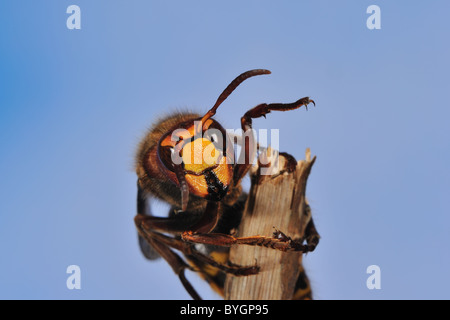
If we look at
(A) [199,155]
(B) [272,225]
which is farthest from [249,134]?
(B) [272,225]

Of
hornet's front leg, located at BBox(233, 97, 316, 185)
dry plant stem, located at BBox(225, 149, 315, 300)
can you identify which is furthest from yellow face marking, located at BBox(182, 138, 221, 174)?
dry plant stem, located at BBox(225, 149, 315, 300)

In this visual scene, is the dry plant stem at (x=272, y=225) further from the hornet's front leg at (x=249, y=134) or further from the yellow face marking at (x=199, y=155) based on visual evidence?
the yellow face marking at (x=199, y=155)

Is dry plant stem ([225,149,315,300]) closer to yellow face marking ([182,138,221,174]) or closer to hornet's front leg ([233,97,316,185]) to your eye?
hornet's front leg ([233,97,316,185])

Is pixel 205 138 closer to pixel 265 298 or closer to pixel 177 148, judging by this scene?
pixel 177 148

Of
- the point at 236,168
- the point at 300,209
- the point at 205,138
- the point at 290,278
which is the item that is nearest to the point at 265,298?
the point at 290,278

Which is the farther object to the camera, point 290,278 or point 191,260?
point 191,260

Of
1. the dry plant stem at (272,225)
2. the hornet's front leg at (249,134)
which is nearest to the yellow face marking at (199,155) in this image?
the hornet's front leg at (249,134)
